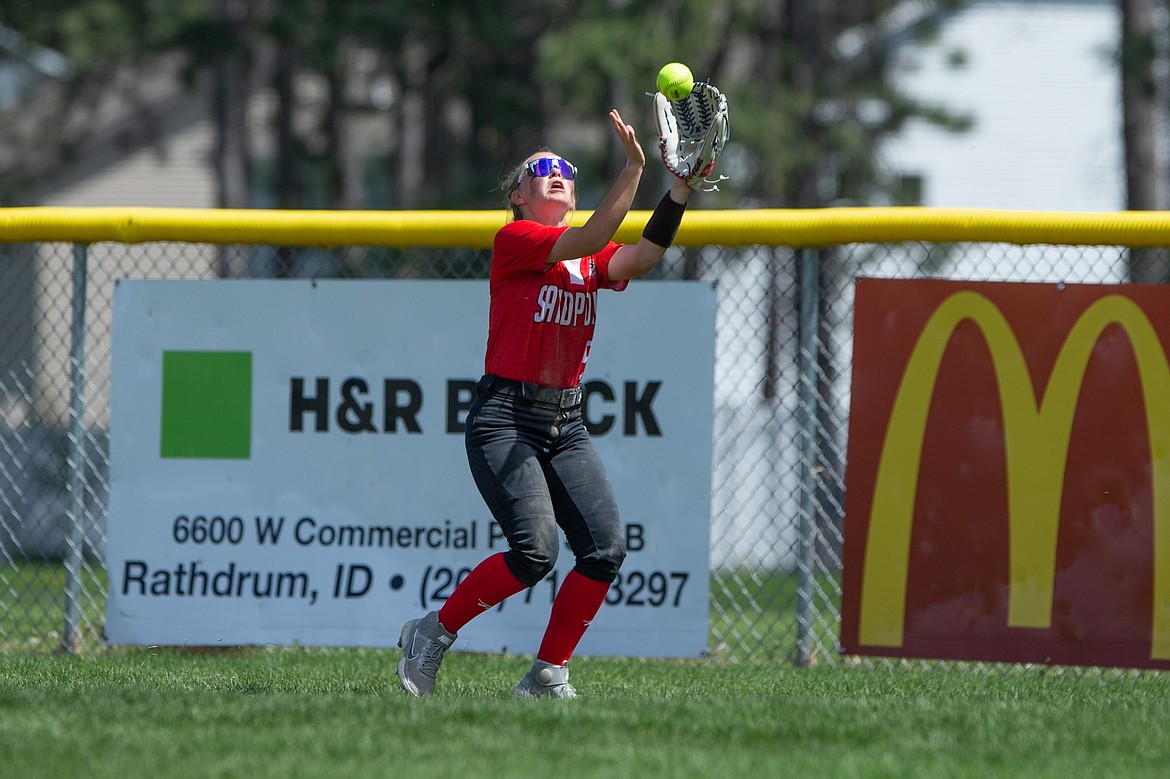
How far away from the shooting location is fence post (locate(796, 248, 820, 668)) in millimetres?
5762

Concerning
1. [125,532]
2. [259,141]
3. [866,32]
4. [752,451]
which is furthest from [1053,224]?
[259,141]

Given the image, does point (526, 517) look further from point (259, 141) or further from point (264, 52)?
point (259, 141)

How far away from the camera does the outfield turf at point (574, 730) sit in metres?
3.62

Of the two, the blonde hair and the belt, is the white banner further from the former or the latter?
the belt

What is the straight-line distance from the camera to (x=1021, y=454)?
218 inches

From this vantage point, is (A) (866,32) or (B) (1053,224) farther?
(A) (866,32)

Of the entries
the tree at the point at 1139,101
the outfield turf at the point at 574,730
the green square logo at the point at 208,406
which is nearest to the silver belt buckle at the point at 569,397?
the outfield turf at the point at 574,730

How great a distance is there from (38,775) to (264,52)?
62.9 feet

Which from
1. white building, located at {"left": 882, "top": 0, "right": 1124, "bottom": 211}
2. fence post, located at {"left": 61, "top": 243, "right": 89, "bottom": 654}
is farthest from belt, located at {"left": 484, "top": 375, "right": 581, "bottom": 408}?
white building, located at {"left": 882, "top": 0, "right": 1124, "bottom": 211}

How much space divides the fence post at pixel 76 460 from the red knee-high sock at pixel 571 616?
2.44m

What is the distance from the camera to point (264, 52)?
70.1ft

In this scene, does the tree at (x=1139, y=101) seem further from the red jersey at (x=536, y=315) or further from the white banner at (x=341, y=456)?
the red jersey at (x=536, y=315)

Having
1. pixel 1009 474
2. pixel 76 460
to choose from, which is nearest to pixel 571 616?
pixel 1009 474

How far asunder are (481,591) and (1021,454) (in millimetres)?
2253
